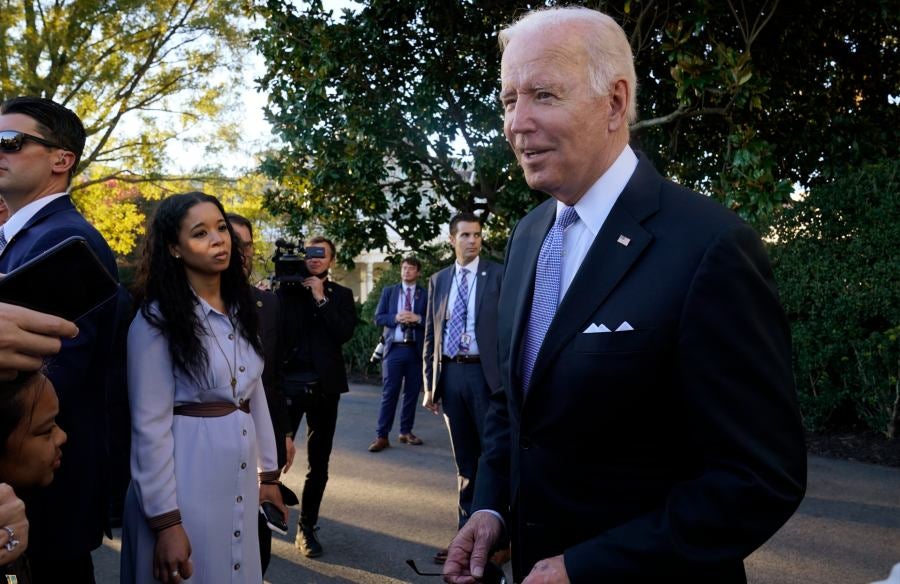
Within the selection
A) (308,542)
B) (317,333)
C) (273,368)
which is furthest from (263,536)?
(317,333)

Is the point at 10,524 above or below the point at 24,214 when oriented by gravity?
below

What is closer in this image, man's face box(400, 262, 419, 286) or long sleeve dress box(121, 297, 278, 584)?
long sleeve dress box(121, 297, 278, 584)

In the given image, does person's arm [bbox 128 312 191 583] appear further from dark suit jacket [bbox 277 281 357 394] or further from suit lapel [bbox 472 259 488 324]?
suit lapel [bbox 472 259 488 324]

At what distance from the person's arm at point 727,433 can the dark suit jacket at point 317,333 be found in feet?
14.6

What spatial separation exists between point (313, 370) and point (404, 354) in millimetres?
4061

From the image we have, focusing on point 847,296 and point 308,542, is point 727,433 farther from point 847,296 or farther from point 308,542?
point 847,296

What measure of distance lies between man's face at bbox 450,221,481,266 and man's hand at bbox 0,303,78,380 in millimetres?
5485

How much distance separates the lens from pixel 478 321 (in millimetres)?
6543

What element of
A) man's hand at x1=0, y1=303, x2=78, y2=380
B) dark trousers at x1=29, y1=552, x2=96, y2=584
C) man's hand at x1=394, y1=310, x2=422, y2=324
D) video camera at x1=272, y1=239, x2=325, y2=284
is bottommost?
dark trousers at x1=29, y1=552, x2=96, y2=584

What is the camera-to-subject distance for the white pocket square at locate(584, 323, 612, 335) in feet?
5.69

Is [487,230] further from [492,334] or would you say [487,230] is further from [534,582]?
[534,582]

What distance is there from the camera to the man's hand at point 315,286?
6020 millimetres

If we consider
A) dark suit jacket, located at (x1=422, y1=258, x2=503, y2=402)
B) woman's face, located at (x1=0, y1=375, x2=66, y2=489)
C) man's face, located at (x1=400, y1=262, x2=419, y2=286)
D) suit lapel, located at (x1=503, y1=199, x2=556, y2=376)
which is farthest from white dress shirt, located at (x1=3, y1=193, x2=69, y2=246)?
man's face, located at (x1=400, y1=262, x2=419, y2=286)

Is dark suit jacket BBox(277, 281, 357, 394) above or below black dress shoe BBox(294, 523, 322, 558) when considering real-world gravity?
above
